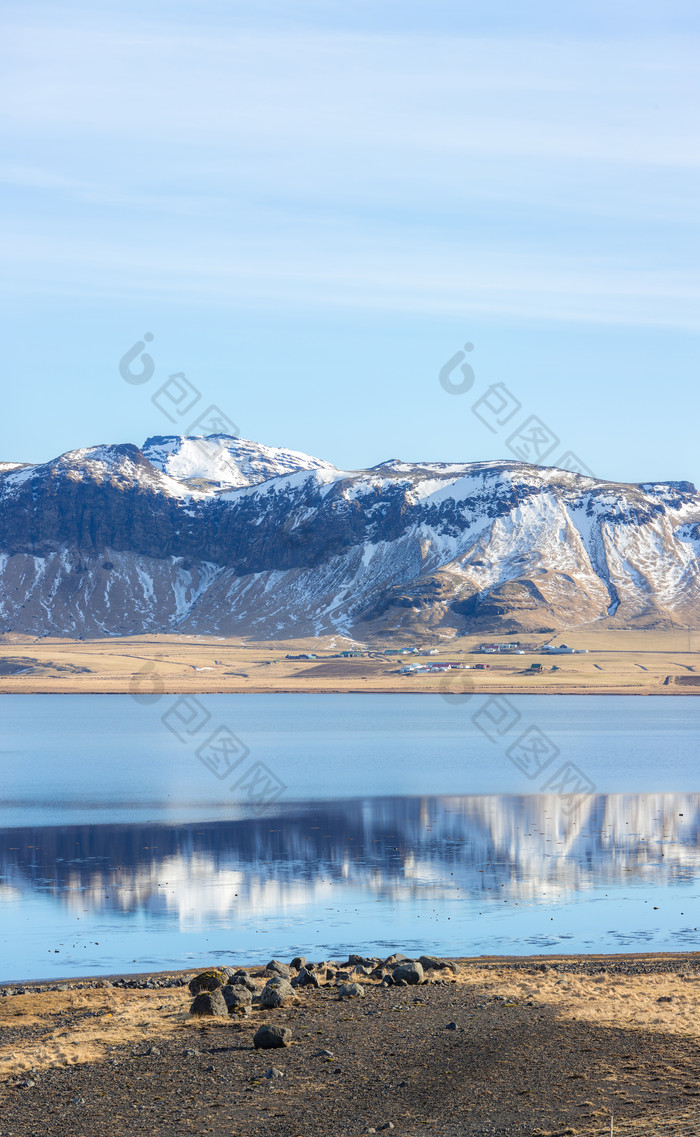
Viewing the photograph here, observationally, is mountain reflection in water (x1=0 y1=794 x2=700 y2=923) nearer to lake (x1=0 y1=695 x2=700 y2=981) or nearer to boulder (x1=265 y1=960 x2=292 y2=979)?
lake (x1=0 y1=695 x2=700 y2=981)

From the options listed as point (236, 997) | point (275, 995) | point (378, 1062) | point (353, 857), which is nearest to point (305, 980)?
point (275, 995)

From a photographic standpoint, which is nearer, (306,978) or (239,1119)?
(239,1119)

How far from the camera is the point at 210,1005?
2567 cm

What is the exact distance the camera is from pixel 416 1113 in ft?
62.4

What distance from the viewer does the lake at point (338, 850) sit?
37.0 meters

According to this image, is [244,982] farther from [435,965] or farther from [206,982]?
[435,965]

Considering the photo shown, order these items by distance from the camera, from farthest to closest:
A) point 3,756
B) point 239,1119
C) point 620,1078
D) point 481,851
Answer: point 3,756, point 481,851, point 620,1078, point 239,1119

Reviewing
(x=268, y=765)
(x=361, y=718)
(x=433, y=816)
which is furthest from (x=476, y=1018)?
(x=361, y=718)

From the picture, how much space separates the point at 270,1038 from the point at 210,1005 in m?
3.18

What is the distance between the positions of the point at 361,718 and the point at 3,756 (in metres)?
64.0

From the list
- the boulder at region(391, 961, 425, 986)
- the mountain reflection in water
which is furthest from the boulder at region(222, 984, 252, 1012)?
the mountain reflection in water

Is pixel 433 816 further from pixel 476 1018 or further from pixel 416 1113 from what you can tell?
pixel 416 1113

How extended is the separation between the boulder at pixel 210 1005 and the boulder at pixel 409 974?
15.9 feet

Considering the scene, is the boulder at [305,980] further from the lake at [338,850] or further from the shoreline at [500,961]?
the lake at [338,850]
